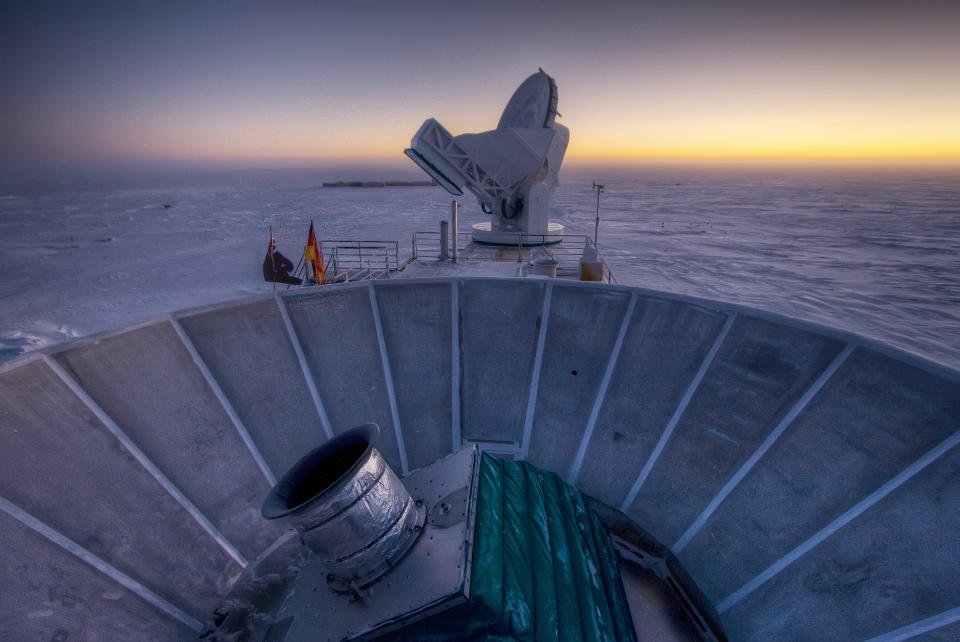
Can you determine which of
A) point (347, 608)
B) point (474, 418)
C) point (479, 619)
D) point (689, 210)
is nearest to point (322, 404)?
point (474, 418)

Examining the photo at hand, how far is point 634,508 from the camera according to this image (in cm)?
543

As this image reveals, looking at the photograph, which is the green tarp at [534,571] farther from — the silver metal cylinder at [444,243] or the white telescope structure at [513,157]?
the white telescope structure at [513,157]

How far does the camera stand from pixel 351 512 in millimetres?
3102

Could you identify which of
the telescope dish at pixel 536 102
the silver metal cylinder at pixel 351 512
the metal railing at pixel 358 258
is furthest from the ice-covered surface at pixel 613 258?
the silver metal cylinder at pixel 351 512

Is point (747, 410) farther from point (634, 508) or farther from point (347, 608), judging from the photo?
point (347, 608)

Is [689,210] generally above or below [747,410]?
below

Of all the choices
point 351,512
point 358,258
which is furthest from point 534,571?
point 358,258

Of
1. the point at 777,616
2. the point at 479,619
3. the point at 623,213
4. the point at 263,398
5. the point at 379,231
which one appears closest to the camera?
the point at 479,619

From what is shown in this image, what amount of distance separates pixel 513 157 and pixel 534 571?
17.7 m

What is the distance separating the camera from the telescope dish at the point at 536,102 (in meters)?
18.1

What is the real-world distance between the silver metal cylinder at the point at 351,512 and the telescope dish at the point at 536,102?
59.3 ft

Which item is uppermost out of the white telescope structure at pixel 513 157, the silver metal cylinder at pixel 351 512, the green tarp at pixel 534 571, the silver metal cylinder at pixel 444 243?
the white telescope structure at pixel 513 157

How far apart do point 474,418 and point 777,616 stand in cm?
407

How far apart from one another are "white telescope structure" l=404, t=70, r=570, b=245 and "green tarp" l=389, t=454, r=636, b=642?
1589 centimetres
